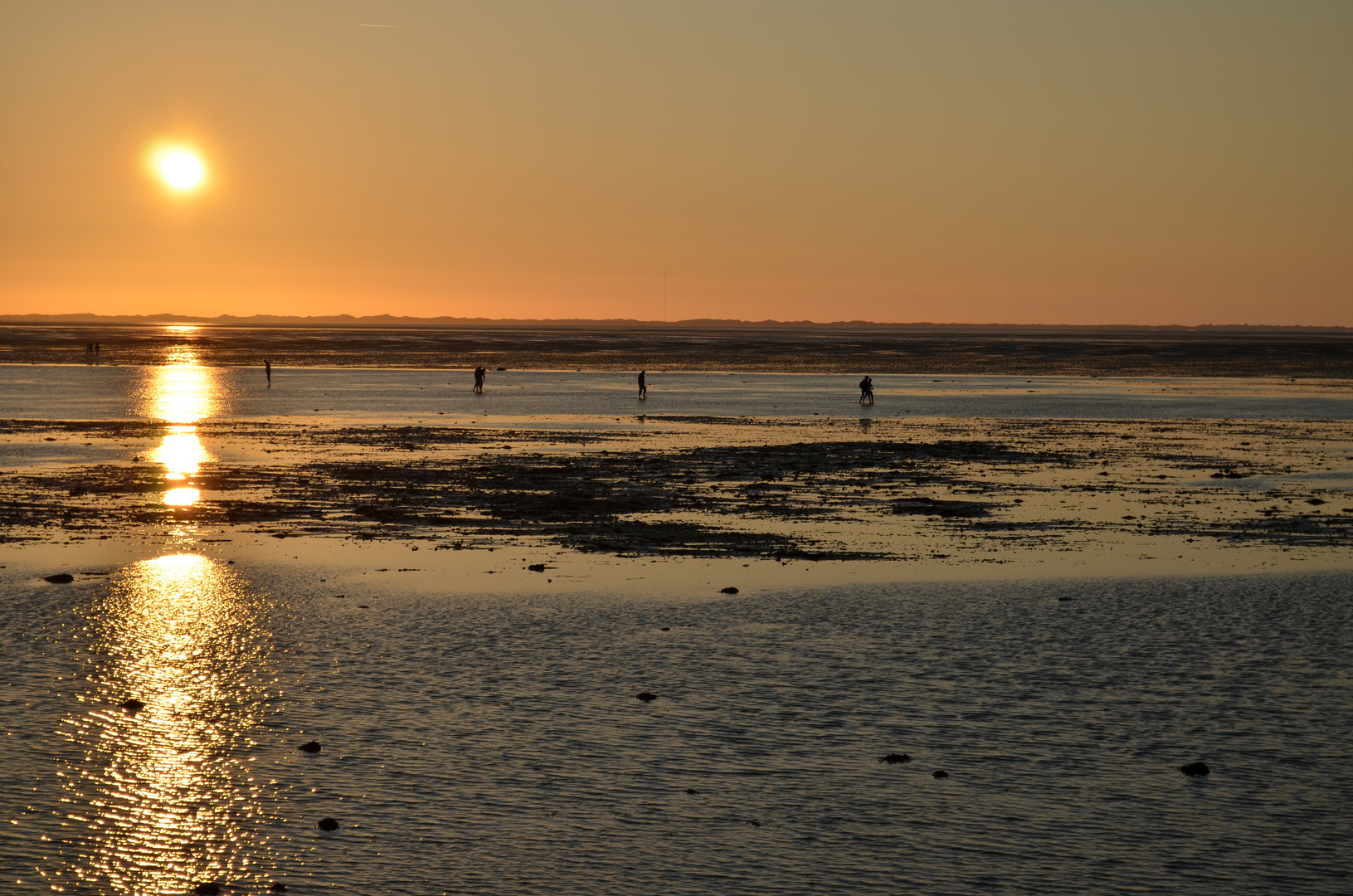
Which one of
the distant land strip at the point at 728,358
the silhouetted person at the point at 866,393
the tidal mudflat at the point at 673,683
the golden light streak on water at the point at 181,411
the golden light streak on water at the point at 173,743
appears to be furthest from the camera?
the distant land strip at the point at 728,358

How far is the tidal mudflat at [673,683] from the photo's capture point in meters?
10.1

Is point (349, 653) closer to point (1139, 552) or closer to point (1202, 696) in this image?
point (1202, 696)

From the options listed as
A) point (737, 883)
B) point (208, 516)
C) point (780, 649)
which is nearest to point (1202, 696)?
point (780, 649)

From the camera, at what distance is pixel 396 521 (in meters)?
27.0

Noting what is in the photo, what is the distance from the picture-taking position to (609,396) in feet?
240

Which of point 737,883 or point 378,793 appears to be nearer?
point 737,883

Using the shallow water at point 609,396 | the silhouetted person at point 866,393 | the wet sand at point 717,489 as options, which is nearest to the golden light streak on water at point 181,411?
the shallow water at point 609,396

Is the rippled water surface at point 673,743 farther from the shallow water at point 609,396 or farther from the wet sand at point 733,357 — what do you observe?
the wet sand at point 733,357

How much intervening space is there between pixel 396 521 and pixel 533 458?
39.0ft

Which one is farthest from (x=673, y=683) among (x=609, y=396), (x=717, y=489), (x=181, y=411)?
(x=609, y=396)

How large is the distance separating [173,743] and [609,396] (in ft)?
200

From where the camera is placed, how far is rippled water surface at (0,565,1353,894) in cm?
986

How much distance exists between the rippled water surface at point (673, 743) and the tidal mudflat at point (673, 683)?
0.16 ft

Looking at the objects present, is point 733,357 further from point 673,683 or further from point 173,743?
point 173,743
